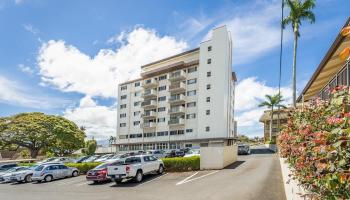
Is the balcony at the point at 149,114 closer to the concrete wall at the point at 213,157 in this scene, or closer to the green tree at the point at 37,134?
the green tree at the point at 37,134

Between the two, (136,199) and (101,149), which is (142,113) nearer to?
(101,149)

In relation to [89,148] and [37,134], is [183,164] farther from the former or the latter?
[89,148]

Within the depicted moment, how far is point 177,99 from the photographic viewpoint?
65750 millimetres

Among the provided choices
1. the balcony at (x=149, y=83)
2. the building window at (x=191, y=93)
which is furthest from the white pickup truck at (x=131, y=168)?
the balcony at (x=149, y=83)

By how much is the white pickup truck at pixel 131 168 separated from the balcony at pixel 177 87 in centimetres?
4202

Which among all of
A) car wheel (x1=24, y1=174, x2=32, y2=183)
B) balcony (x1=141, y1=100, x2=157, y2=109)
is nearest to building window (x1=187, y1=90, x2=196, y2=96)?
balcony (x1=141, y1=100, x2=157, y2=109)

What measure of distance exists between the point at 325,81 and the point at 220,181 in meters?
8.03

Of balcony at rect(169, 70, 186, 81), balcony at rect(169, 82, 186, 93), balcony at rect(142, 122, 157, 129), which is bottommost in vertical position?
balcony at rect(142, 122, 157, 129)

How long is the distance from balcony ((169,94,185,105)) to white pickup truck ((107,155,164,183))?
41025 mm

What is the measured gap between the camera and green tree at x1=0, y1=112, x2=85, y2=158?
5666 centimetres

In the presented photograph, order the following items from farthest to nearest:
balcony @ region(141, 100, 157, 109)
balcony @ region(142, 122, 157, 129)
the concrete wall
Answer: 1. balcony @ region(141, 100, 157, 109)
2. balcony @ region(142, 122, 157, 129)
3. the concrete wall

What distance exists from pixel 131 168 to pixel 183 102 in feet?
148

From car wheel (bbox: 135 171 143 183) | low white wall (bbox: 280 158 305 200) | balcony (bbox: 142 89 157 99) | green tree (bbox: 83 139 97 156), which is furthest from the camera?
balcony (bbox: 142 89 157 99)

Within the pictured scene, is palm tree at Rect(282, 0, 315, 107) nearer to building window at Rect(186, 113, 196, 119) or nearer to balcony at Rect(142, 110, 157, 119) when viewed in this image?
building window at Rect(186, 113, 196, 119)
